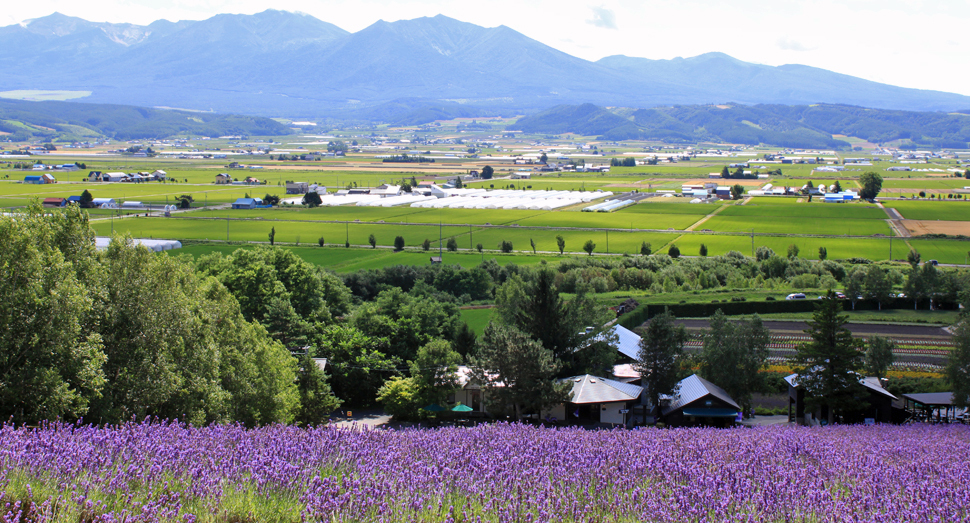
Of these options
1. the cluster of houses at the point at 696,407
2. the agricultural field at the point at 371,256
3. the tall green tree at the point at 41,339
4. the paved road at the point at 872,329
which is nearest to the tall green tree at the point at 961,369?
Answer: the cluster of houses at the point at 696,407

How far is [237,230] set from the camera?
8044 centimetres

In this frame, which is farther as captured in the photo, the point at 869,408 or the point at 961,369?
A: the point at 961,369

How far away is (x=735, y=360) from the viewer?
28344 millimetres

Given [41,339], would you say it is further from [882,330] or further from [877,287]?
[877,287]

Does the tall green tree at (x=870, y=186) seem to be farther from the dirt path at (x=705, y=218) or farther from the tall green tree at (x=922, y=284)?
the tall green tree at (x=922, y=284)

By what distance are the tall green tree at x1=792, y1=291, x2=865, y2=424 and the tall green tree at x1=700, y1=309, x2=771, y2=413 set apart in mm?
3601

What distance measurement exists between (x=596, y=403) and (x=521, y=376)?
3863 millimetres

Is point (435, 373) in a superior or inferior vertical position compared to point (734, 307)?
superior

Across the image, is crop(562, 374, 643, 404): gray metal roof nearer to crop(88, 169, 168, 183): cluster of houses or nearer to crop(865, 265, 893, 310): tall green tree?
crop(865, 265, 893, 310): tall green tree

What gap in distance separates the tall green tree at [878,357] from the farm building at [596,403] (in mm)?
11957

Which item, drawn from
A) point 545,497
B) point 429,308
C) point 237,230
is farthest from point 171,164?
point 545,497

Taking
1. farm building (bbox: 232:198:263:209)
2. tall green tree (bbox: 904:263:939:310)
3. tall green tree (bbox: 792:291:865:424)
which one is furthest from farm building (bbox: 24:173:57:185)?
tall green tree (bbox: 792:291:865:424)

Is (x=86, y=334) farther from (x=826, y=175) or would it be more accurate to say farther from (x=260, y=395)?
(x=826, y=175)

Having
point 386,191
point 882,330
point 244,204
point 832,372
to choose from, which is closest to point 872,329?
point 882,330
